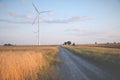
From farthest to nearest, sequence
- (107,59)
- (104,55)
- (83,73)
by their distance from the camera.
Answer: (104,55), (107,59), (83,73)

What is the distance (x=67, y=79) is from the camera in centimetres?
1220

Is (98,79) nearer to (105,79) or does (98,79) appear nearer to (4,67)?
(105,79)

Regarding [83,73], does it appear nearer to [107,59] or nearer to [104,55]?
[107,59]

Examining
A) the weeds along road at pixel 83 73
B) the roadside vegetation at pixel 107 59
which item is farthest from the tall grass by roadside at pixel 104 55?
the weeds along road at pixel 83 73

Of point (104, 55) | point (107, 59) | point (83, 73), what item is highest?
point (104, 55)

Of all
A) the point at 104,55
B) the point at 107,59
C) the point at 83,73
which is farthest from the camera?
the point at 104,55

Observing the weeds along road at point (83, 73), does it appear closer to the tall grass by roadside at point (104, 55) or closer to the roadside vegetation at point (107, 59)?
the roadside vegetation at point (107, 59)

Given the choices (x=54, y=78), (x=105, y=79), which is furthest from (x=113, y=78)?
(x=54, y=78)

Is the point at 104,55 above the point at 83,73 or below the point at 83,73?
above

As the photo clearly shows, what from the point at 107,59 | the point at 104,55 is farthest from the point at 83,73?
the point at 104,55

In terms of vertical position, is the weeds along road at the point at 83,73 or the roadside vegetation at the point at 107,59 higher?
the roadside vegetation at the point at 107,59

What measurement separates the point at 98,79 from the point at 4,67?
6.10m

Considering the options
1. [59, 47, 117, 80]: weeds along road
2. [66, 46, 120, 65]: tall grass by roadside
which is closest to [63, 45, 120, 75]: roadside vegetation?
[66, 46, 120, 65]: tall grass by roadside

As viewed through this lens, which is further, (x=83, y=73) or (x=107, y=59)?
(x=107, y=59)
